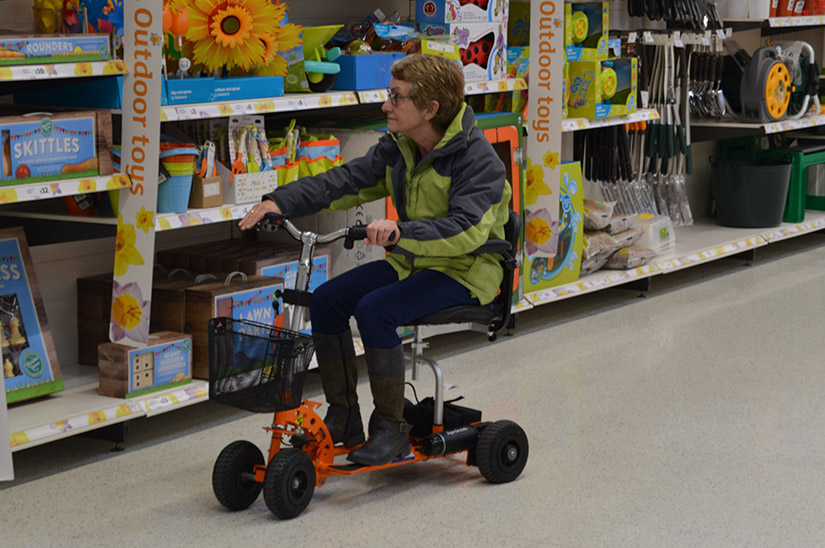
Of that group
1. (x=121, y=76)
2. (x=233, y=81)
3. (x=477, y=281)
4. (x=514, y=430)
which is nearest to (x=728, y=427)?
(x=514, y=430)

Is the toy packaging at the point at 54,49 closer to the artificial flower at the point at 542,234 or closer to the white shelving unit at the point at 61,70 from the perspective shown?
the white shelving unit at the point at 61,70

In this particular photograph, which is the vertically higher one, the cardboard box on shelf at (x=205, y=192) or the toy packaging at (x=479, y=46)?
the toy packaging at (x=479, y=46)

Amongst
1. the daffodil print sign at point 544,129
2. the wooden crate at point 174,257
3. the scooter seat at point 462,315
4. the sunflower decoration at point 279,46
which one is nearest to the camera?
the scooter seat at point 462,315

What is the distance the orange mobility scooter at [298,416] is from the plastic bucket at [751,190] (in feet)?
13.7

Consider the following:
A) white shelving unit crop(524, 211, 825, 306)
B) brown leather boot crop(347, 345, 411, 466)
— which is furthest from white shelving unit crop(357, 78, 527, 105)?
brown leather boot crop(347, 345, 411, 466)

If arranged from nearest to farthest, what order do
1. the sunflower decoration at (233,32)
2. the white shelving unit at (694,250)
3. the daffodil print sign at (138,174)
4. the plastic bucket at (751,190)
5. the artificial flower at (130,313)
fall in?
1. the daffodil print sign at (138,174)
2. the artificial flower at (130,313)
3. the sunflower decoration at (233,32)
4. the white shelving unit at (694,250)
5. the plastic bucket at (751,190)

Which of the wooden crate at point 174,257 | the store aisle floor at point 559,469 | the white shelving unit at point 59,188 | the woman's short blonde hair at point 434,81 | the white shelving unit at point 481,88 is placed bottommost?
the store aisle floor at point 559,469

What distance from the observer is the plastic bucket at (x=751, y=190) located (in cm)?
730

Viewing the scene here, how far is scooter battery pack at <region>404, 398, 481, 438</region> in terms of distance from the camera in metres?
3.62

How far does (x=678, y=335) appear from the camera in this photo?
5.44 metres

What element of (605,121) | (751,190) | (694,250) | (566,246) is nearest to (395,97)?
(566,246)

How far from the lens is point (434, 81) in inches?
134

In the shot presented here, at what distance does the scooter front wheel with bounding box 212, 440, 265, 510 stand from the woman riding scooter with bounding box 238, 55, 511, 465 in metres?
0.28

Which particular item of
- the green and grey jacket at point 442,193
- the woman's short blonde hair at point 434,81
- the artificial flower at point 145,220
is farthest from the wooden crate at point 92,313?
the woman's short blonde hair at point 434,81
